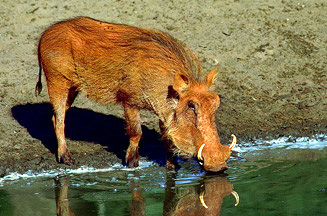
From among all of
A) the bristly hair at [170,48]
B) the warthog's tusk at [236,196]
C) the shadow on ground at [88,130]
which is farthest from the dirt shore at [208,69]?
the warthog's tusk at [236,196]

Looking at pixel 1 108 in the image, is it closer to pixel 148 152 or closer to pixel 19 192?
pixel 148 152

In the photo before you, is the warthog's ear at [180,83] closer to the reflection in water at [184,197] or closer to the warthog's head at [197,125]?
the warthog's head at [197,125]

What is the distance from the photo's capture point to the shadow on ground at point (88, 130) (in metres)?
6.86

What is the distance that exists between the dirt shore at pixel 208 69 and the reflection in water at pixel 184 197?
0.94m

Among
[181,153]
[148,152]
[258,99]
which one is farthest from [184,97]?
[258,99]

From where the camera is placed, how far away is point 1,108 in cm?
777

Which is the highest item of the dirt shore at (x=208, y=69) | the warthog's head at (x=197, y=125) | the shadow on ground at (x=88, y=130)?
the warthog's head at (x=197, y=125)

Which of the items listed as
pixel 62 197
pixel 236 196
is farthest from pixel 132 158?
pixel 236 196

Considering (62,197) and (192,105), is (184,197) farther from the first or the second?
(62,197)

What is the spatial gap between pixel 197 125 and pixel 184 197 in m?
0.57

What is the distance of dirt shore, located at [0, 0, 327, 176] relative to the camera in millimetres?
7043

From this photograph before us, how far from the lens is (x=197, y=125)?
539 cm

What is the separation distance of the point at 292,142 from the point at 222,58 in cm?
223

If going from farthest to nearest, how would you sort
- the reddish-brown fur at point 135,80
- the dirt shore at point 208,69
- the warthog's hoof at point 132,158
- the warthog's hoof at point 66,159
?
the dirt shore at point 208,69
the warthog's hoof at point 66,159
the warthog's hoof at point 132,158
the reddish-brown fur at point 135,80
